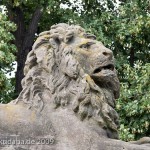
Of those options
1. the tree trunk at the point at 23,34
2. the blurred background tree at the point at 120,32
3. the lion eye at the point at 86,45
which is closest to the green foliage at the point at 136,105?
the blurred background tree at the point at 120,32

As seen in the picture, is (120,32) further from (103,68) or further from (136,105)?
A: (103,68)

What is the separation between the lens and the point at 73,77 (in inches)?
228

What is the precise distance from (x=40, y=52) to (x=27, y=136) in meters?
0.81

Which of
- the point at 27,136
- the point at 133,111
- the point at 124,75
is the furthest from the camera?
the point at 124,75

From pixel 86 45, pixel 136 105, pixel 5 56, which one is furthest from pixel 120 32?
pixel 86 45

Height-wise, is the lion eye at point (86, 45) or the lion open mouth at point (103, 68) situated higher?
the lion eye at point (86, 45)

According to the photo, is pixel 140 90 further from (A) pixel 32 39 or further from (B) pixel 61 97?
(B) pixel 61 97

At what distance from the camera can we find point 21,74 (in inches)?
613

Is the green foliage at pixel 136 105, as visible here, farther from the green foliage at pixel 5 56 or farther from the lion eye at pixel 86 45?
the lion eye at pixel 86 45

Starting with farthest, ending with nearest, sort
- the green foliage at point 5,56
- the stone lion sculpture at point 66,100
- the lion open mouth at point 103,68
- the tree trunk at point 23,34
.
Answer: the tree trunk at point 23,34 → the green foliage at point 5,56 → the lion open mouth at point 103,68 → the stone lion sculpture at point 66,100

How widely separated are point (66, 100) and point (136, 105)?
7260 mm

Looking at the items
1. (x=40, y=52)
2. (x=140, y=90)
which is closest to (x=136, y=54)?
(x=140, y=90)

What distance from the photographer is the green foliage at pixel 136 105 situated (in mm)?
12859

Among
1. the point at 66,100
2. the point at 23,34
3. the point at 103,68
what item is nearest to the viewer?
the point at 66,100
